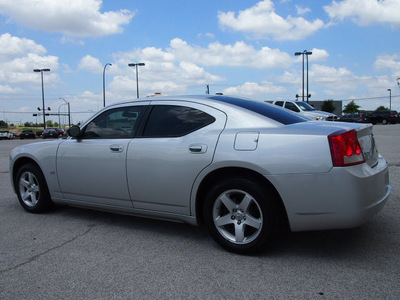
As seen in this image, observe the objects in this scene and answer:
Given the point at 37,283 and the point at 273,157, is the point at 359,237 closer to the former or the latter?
the point at 273,157

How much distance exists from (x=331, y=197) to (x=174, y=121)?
68.3 inches

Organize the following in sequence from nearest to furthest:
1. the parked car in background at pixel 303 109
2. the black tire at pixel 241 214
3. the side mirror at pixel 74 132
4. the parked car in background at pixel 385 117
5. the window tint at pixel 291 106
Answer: the black tire at pixel 241 214
the side mirror at pixel 74 132
the parked car in background at pixel 303 109
the window tint at pixel 291 106
the parked car in background at pixel 385 117

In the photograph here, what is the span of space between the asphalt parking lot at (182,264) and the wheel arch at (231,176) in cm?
33

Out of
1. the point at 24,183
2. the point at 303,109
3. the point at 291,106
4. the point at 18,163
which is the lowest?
the point at 24,183

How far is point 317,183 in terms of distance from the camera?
2.96 metres

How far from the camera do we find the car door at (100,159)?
13.1ft

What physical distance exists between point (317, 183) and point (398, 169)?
18.7ft

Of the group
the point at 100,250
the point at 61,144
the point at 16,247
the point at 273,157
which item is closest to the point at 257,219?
the point at 273,157

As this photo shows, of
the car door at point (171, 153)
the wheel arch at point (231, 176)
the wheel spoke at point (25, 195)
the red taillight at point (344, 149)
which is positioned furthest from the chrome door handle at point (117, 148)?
the red taillight at point (344, 149)

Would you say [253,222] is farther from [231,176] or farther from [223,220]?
[231,176]

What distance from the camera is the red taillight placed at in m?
2.94

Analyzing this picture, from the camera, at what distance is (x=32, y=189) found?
4.94 metres

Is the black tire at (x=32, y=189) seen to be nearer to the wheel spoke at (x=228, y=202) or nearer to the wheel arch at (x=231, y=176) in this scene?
the wheel arch at (x=231, y=176)

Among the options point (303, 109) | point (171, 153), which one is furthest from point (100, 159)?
point (303, 109)
